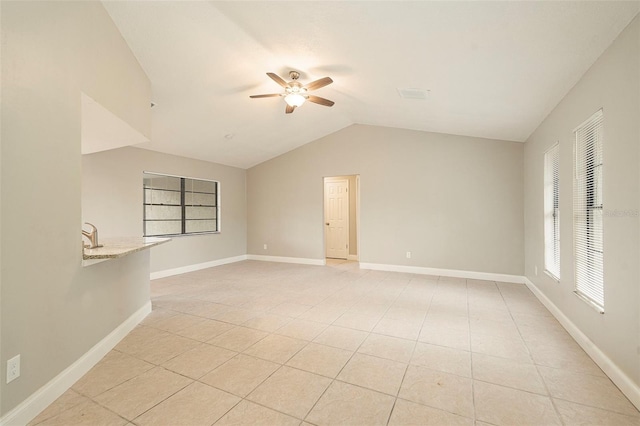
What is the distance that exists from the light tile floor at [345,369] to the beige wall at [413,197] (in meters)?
1.56

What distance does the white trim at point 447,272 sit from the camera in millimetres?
5105

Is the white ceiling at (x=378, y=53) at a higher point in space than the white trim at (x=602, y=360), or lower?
higher

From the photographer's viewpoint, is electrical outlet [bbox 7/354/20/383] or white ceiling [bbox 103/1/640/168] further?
white ceiling [bbox 103/1/640/168]

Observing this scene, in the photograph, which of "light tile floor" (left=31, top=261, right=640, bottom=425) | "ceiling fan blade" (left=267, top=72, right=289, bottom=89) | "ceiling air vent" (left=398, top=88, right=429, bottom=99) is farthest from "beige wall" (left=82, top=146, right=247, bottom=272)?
"ceiling air vent" (left=398, top=88, right=429, bottom=99)

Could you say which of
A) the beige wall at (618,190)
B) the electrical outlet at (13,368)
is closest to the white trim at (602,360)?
the beige wall at (618,190)

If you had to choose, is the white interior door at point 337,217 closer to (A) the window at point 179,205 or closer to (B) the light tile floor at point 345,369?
(A) the window at point 179,205

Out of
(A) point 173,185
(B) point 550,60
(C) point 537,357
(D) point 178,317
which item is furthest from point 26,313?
(A) point 173,185

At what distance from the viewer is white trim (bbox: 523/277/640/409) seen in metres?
1.84

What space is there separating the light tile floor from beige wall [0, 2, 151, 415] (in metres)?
0.39

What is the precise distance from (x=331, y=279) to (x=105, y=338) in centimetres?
354

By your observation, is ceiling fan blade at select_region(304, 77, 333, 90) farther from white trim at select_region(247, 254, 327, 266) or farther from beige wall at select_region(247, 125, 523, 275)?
white trim at select_region(247, 254, 327, 266)

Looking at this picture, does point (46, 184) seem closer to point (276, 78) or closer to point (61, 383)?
point (61, 383)

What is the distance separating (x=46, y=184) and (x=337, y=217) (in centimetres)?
672

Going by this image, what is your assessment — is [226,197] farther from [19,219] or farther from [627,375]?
[627,375]
